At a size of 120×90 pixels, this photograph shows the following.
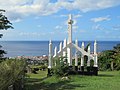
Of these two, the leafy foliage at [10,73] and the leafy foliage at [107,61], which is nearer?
the leafy foliage at [10,73]

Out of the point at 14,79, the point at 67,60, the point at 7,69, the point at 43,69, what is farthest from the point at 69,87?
the point at 43,69

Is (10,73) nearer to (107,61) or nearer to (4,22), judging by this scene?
(4,22)

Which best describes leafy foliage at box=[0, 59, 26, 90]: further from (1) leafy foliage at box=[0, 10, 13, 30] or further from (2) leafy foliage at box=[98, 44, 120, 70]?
(2) leafy foliage at box=[98, 44, 120, 70]

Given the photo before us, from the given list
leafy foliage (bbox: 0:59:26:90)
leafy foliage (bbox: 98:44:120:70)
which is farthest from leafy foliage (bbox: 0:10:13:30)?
leafy foliage (bbox: 98:44:120:70)

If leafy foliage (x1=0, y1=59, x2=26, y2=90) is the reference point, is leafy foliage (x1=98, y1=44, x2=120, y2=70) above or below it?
above

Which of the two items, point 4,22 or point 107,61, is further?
point 107,61

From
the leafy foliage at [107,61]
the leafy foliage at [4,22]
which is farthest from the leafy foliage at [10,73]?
the leafy foliage at [107,61]

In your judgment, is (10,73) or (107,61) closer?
(10,73)

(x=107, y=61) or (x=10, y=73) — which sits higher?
(x=107, y=61)

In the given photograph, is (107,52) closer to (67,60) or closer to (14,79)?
(67,60)

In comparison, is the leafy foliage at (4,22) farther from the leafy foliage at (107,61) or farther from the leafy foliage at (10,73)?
the leafy foliage at (107,61)

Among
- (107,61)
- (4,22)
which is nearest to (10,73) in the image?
(4,22)

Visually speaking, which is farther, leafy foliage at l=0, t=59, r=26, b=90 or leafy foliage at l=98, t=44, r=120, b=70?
leafy foliage at l=98, t=44, r=120, b=70

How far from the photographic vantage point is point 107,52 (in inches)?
1330
